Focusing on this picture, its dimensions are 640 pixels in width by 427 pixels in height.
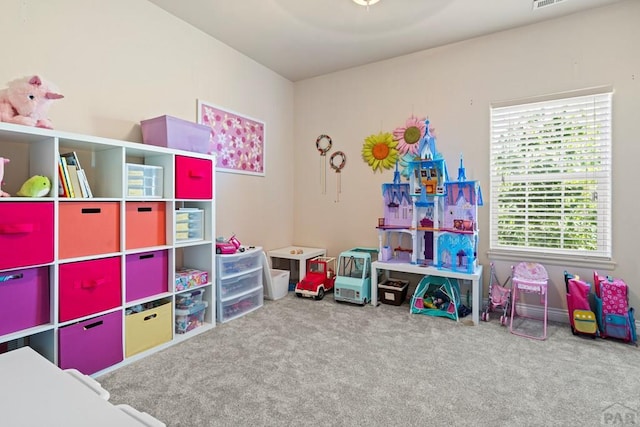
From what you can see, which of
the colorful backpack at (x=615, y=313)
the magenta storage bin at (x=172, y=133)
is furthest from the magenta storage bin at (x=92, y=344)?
the colorful backpack at (x=615, y=313)

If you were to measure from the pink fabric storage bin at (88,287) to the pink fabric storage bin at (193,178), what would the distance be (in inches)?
25.8

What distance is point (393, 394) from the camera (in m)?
1.74

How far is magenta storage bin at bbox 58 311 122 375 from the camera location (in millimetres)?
1795

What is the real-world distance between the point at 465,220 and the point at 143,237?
2548 mm

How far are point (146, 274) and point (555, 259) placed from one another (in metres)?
3.20

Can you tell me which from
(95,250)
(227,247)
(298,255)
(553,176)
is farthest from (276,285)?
(553,176)

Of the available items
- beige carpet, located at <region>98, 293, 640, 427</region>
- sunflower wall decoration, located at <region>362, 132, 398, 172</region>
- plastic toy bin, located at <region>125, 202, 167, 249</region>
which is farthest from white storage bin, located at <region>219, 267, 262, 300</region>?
sunflower wall decoration, located at <region>362, 132, 398, 172</region>

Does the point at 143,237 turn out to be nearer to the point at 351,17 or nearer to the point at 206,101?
the point at 206,101

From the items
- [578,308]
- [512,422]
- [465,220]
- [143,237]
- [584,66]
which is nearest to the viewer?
[512,422]

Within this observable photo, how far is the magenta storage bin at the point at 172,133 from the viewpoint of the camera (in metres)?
2.39

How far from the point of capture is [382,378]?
1.89 metres

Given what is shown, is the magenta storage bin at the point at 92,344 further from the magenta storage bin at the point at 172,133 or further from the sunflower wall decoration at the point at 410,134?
the sunflower wall decoration at the point at 410,134

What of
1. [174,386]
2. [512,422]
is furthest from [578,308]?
[174,386]

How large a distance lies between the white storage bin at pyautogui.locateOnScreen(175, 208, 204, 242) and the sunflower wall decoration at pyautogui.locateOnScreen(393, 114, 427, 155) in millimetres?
2089
